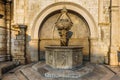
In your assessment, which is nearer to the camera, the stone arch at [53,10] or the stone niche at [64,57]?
the stone niche at [64,57]

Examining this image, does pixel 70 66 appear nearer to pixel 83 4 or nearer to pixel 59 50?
pixel 59 50

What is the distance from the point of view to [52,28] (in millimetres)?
11945

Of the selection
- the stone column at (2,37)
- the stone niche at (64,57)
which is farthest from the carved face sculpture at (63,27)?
the stone column at (2,37)

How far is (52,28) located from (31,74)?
397cm

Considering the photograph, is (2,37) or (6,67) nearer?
(6,67)

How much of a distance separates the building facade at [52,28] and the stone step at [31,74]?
→ 6.85 feet

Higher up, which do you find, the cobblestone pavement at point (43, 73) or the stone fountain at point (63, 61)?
the stone fountain at point (63, 61)

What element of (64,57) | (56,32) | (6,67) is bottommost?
(6,67)

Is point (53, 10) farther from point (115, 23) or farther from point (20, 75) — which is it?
point (20, 75)

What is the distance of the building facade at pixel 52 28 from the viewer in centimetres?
1097

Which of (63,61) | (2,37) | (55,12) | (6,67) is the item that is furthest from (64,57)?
(2,37)

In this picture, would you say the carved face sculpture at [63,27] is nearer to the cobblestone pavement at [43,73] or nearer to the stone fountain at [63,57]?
the stone fountain at [63,57]

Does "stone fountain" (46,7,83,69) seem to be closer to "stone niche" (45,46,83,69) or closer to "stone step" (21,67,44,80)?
"stone niche" (45,46,83,69)

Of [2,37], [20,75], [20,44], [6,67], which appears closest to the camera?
[20,75]
